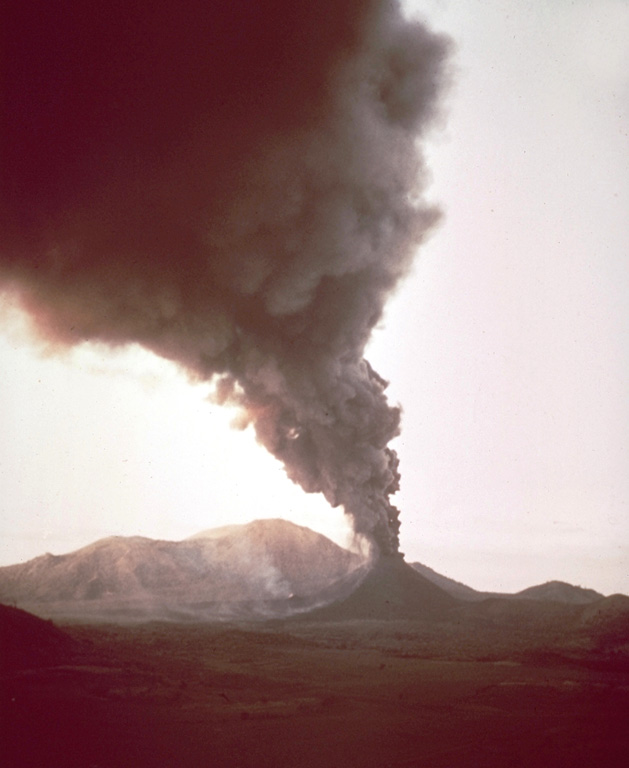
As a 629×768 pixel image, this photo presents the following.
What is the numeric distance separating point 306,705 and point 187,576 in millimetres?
35899

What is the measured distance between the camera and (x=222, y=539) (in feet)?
218

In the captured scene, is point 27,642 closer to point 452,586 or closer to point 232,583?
point 232,583

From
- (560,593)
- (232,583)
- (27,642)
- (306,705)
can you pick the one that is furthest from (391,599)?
(27,642)

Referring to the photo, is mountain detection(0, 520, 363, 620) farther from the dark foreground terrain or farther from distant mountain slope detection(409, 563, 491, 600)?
the dark foreground terrain

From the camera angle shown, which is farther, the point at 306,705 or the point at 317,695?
the point at 317,695

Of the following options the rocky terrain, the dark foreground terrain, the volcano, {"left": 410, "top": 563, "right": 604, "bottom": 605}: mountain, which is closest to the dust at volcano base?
the dark foreground terrain

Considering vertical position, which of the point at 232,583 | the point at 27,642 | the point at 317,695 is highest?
the point at 232,583

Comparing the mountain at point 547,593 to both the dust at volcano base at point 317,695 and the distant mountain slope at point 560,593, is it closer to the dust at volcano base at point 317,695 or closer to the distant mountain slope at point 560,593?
the distant mountain slope at point 560,593

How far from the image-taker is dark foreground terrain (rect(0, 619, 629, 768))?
62.8 ft

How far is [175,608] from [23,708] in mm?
29851

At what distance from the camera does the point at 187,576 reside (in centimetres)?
5797

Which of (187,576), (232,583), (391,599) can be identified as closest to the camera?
(391,599)

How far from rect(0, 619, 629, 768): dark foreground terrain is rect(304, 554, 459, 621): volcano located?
9903 millimetres

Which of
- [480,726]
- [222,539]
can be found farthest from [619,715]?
[222,539]
